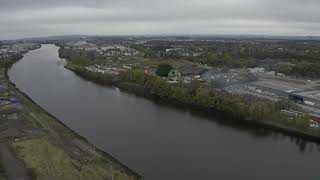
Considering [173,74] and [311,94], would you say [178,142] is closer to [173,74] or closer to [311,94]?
[311,94]

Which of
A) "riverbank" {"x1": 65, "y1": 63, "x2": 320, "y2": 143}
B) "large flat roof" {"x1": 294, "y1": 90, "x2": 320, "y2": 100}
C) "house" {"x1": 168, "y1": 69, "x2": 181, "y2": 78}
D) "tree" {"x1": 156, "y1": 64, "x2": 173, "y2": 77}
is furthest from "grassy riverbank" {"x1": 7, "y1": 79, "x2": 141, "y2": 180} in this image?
"house" {"x1": 168, "y1": 69, "x2": 181, "y2": 78}

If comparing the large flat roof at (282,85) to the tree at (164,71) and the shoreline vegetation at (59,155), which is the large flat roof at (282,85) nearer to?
the tree at (164,71)

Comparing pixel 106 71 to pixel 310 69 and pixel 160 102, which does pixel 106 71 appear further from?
pixel 310 69

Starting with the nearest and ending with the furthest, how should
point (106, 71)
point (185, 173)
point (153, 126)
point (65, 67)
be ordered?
point (185, 173), point (153, 126), point (106, 71), point (65, 67)

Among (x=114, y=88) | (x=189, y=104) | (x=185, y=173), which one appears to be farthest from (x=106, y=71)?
(x=185, y=173)

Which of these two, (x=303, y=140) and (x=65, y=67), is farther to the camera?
(x=65, y=67)

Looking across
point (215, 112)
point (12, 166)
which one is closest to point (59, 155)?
point (12, 166)
